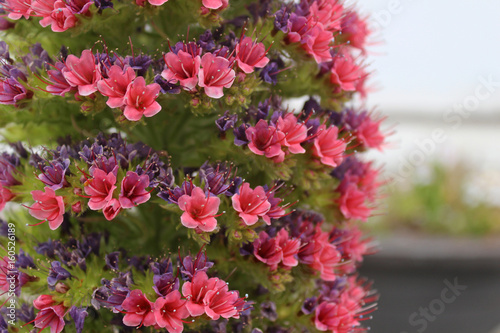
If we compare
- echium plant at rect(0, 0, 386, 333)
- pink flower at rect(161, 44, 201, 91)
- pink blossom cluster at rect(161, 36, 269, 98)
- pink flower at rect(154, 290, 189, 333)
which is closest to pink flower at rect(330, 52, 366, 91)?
echium plant at rect(0, 0, 386, 333)

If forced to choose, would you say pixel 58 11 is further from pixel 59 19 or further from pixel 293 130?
pixel 293 130

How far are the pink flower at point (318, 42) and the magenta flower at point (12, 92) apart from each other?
52cm

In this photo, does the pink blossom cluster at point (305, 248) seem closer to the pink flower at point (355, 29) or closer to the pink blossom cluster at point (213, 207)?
the pink blossom cluster at point (213, 207)

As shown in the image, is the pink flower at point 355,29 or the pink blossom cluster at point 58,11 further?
the pink flower at point 355,29

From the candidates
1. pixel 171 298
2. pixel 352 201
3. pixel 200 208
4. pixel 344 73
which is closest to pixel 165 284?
pixel 171 298

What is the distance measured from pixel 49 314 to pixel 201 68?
1.65 feet

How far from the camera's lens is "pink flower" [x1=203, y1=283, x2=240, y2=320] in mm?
819

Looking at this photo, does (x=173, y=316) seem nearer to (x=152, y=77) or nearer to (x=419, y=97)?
(x=152, y=77)

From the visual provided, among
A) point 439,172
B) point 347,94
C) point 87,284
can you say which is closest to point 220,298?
point 87,284

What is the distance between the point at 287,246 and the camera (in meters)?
0.93

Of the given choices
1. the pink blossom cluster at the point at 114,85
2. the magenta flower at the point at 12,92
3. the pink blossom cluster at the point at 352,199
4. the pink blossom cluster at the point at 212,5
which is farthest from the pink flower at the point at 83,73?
the pink blossom cluster at the point at 352,199

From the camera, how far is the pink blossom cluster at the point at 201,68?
2.78 ft

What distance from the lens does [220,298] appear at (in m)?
0.84

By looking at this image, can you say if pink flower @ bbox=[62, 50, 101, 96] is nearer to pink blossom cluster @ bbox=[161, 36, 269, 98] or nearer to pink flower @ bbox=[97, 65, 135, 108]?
A: pink flower @ bbox=[97, 65, 135, 108]
